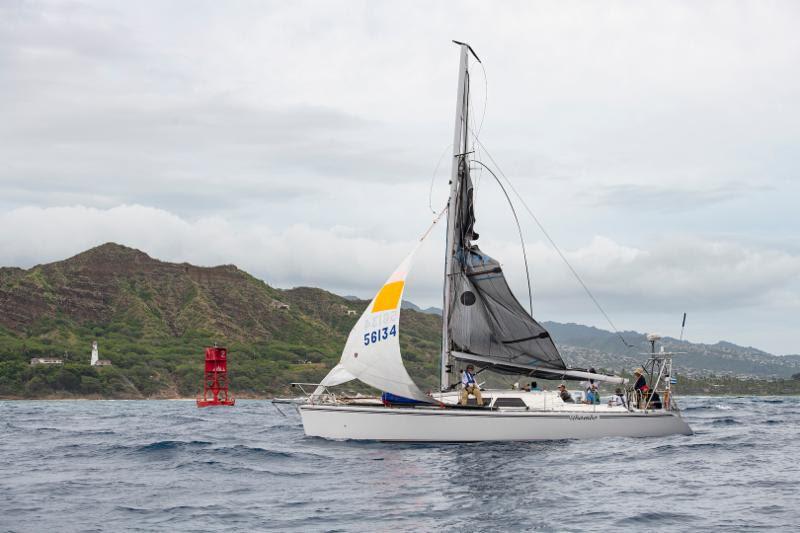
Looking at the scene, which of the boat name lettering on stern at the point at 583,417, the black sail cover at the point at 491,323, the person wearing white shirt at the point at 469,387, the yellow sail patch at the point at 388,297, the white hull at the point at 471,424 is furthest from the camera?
the black sail cover at the point at 491,323

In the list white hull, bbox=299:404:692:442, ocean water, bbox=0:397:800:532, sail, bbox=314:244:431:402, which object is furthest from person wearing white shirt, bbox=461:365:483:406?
ocean water, bbox=0:397:800:532

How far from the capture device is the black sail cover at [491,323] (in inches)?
1503

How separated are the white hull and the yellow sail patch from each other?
4.14 metres

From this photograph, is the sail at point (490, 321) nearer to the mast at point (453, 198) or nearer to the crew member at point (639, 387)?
the mast at point (453, 198)

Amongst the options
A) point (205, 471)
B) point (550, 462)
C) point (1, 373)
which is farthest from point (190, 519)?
point (1, 373)

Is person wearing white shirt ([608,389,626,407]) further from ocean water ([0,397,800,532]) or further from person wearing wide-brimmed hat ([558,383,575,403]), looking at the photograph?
ocean water ([0,397,800,532])

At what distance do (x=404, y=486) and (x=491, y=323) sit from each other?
45.7 ft

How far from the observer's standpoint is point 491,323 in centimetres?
3831

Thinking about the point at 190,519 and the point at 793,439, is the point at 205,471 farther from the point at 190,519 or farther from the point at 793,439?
the point at 793,439

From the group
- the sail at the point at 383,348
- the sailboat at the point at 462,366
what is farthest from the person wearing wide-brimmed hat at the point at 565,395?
the sail at the point at 383,348

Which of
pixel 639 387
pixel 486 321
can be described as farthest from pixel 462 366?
pixel 639 387

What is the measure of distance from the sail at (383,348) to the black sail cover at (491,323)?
300 cm

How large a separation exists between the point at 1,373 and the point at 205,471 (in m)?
151

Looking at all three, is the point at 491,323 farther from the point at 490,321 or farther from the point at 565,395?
the point at 565,395
